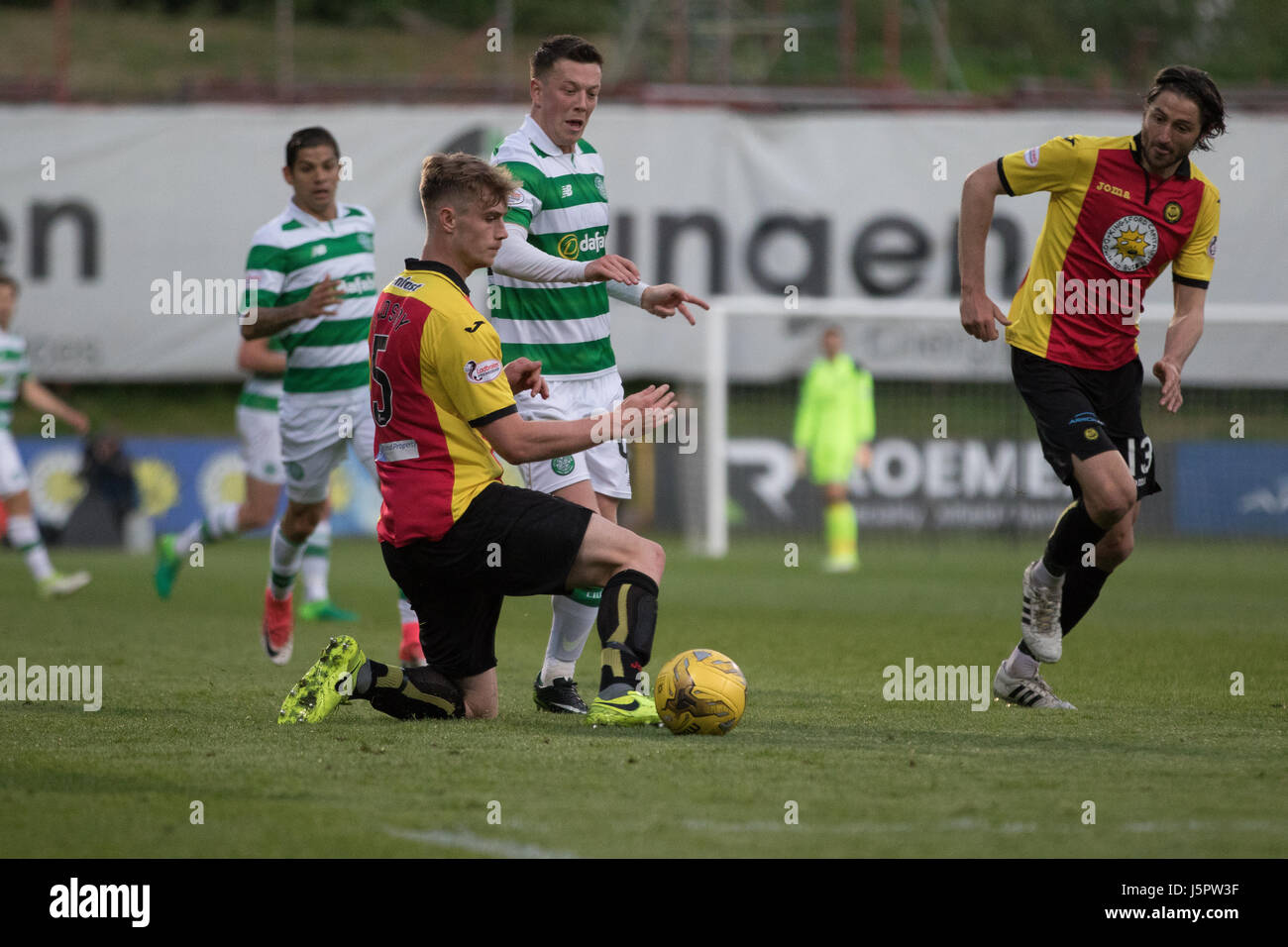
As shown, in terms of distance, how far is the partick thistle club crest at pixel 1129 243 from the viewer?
6707mm

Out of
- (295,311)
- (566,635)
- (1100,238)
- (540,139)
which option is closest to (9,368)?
(295,311)

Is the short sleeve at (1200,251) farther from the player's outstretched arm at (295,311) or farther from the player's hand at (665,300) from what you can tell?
the player's outstretched arm at (295,311)

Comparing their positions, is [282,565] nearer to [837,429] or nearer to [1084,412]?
[1084,412]

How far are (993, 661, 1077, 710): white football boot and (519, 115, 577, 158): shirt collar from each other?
2.74 metres

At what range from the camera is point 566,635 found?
257 inches

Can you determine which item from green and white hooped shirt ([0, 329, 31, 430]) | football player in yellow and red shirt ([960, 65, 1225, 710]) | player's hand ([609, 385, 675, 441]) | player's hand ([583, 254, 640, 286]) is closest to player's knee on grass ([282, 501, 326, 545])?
player's hand ([583, 254, 640, 286])

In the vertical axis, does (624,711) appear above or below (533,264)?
below

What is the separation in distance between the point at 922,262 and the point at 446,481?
18122 mm

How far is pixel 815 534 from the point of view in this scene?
21234mm

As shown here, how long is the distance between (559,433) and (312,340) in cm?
358

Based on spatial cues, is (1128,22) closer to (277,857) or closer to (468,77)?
(468,77)

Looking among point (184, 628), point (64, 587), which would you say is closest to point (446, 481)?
point (184, 628)

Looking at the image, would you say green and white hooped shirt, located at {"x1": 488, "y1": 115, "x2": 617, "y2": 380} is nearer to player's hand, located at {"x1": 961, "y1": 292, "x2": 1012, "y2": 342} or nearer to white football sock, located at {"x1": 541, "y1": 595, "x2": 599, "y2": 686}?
white football sock, located at {"x1": 541, "y1": 595, "x2": 599, "y2": 686}
